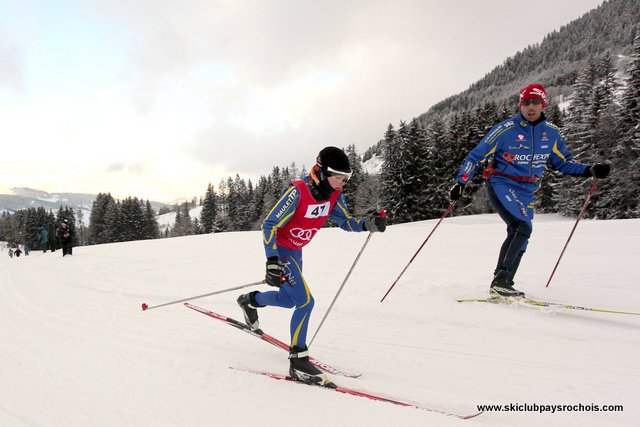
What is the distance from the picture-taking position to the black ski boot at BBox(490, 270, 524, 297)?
4.75m

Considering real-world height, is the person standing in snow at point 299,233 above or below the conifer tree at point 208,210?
below

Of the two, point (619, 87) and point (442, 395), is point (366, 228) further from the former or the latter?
point (619, 87)

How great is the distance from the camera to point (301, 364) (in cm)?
328

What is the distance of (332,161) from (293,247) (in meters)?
1.05

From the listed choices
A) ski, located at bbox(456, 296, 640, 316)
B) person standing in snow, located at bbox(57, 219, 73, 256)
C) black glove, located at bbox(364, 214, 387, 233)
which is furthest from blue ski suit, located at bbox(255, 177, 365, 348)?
person standing in snow, located at bbox(57, 219, 73, 256)

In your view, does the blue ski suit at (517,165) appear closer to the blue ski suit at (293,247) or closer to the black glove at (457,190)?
the black glove at (457,190)

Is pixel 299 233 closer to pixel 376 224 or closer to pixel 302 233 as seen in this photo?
pixel 302 233

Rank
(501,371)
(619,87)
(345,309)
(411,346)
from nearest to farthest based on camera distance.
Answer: (501,371) → (411,346) → (345,309) → (619,87)

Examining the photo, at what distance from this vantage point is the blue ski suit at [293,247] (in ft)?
11.4

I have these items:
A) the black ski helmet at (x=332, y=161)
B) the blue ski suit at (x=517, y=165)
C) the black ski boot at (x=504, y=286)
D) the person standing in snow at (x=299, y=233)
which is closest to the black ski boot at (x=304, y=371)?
the person standing in snow at (x=299, y=233)

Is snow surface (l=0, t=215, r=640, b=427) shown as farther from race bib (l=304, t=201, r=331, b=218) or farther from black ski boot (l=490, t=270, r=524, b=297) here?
race bib (l=304, t=201, r=331, b=218)

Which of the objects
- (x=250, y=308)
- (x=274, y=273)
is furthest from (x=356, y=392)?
(x=250, y=308)

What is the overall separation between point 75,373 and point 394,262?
6.30 m

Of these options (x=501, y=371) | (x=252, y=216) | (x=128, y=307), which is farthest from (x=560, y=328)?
(x=252, y=216)
